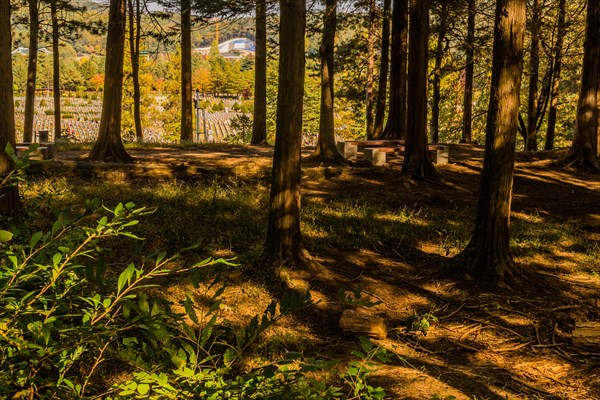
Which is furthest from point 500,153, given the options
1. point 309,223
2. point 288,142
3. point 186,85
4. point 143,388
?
point 186,85

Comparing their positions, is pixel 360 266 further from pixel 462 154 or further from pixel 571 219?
pixel 462 154

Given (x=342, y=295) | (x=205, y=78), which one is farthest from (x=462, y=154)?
(x=205, y=78)

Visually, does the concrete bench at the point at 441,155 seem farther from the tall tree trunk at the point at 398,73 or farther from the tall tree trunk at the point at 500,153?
the tall tree trunk at the point at 500,153

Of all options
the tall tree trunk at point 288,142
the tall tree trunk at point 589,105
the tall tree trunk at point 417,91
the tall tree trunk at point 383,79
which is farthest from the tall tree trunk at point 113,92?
the tall tree trunk at point 589,105

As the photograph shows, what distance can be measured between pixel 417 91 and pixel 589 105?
477cm

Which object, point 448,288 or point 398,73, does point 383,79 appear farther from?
point 448,288

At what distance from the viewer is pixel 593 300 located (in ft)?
24.1

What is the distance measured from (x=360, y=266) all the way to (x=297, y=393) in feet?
22.1

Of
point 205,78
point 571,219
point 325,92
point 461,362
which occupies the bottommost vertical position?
point 461,362

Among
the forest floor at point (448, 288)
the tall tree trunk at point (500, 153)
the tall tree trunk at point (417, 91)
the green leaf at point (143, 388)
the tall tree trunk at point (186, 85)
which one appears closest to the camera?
the green leaf at point (143, 388)

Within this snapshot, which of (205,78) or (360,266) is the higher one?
(205,78)

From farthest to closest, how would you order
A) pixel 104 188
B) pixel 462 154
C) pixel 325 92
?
pixel 462 154 < pixel 325 92 < pixel 104 188

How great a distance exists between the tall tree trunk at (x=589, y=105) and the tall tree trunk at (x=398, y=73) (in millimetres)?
4749

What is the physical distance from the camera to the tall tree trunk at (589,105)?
45.9 feet
